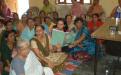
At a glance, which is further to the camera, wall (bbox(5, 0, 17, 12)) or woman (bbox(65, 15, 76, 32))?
wall (bbox(5, 0, 17, 12))

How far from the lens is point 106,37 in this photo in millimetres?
3775

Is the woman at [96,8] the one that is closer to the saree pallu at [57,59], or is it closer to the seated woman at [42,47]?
the saree pallu at [57,59]

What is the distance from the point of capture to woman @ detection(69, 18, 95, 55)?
4742mm

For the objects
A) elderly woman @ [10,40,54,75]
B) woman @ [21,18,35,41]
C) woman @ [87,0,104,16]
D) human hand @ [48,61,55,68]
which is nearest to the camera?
elderly woman @ [10,40,54,75]

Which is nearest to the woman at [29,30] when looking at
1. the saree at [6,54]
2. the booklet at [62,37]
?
the booklet at [62,37]

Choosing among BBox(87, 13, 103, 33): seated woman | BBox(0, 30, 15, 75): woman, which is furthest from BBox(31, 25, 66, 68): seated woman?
BBox(87, 13, 103, 33): seated woman

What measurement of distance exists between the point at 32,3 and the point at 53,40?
3255 millimetres

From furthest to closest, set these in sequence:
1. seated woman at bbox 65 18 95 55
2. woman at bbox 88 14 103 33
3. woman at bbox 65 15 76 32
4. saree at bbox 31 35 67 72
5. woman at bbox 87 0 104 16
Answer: woman at bbox 87 0 104 16, woman at bbox 88 14 103 33, woman at bbox 65 15 76 32, seated woman at bbox 65 18 95 55, saree at bbox 31 35 67 72

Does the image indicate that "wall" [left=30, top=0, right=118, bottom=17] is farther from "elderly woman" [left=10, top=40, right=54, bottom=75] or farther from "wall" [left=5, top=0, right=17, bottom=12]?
"elderly woman" [left=10, top=40, right=54, bottom=75]

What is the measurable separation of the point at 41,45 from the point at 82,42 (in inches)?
40.7

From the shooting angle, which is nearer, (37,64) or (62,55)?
(37,64)

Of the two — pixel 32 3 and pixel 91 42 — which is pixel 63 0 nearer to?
pixel 32 3

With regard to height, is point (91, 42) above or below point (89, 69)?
above

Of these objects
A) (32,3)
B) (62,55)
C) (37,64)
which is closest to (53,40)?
(62,55)
